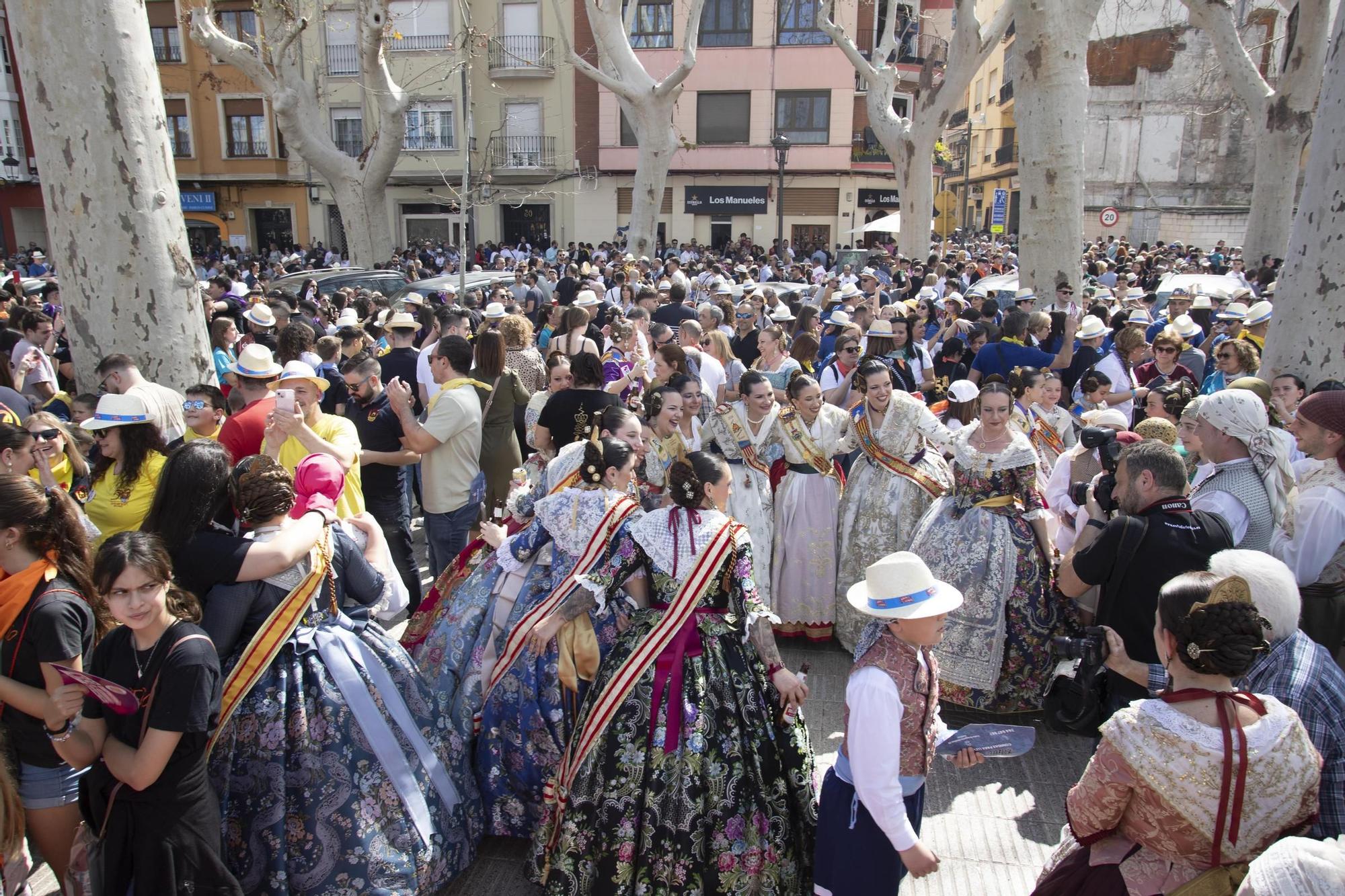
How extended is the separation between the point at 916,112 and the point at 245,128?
2581cm

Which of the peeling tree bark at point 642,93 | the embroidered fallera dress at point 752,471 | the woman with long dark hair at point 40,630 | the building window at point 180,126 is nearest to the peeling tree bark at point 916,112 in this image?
the peeling tree bark at point 642,93

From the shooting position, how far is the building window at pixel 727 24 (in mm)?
33375

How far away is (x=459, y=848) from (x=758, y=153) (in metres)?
33.2

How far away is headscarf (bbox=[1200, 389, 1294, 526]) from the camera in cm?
388

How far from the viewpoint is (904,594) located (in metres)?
2.77

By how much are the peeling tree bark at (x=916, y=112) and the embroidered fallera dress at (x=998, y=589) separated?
1572 centimetres

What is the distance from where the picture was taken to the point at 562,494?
154 inches

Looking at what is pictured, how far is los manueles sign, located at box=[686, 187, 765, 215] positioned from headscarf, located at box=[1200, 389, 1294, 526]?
1272 inches

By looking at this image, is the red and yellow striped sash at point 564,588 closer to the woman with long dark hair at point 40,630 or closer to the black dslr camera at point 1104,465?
the woman with long dark hair at point 40,630

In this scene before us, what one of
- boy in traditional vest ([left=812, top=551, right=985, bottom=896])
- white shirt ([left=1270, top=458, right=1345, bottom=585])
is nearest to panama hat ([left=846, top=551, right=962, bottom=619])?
boy in traditional vest ([left=812, top=551, right=985, bottom=896])

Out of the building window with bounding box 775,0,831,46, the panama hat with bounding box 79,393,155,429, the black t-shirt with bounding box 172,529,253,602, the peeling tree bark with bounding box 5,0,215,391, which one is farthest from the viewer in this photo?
the building window with bounding box 775,0,831,46

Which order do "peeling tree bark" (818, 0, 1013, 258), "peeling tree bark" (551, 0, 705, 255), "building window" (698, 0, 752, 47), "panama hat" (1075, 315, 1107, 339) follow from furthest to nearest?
"building window" (698, 0, 752, 47) < "peeling tree bark" (551, 0, 705, 255) < "peeling tree bark" (818, 0, 1013, 258) < "panama hat" (1075, 315, 1107, 339)

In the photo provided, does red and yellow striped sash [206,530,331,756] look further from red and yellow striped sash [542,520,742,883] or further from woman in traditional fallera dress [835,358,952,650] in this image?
woman in traditional fallera dress [835,358,952,650]

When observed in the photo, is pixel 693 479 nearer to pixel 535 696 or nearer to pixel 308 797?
pixel 535 696
